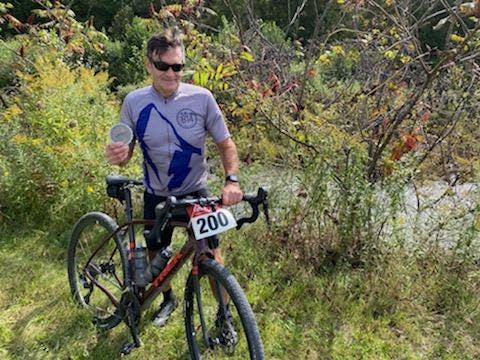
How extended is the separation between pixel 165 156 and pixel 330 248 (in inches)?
67.0

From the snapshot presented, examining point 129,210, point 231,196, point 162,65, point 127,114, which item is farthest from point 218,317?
point 162,65

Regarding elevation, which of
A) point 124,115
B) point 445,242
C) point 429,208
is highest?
point 124,115

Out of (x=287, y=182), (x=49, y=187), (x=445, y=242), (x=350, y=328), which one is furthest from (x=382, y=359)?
(x=49, y=187)

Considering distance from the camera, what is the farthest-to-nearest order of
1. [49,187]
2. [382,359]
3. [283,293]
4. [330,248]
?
[49,187] < [330,248] < [283,293] < [382,359]

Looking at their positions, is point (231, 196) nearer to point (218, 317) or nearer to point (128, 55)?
point (218, 317)

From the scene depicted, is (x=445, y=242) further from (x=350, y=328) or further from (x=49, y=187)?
(x=49, y=187)

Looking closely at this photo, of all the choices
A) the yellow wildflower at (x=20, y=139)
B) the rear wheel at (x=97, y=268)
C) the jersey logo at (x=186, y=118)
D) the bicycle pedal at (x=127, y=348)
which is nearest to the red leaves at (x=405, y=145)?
the jersey logo at (x=186, y=118)

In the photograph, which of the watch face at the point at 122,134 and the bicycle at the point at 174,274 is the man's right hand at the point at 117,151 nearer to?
the watch face at the point at 122,134

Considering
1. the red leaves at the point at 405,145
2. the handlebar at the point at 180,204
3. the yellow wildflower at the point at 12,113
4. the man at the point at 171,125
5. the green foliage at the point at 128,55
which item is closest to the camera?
the handlebar at the point at 180,204

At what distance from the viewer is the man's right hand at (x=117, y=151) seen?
2.44 meters

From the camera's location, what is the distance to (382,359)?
2.94m

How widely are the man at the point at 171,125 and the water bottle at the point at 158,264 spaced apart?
284 mm

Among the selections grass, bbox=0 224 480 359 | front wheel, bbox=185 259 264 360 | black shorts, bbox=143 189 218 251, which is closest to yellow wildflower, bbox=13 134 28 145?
grass, bbox=0 224 480 359

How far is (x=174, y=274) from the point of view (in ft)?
8.77
